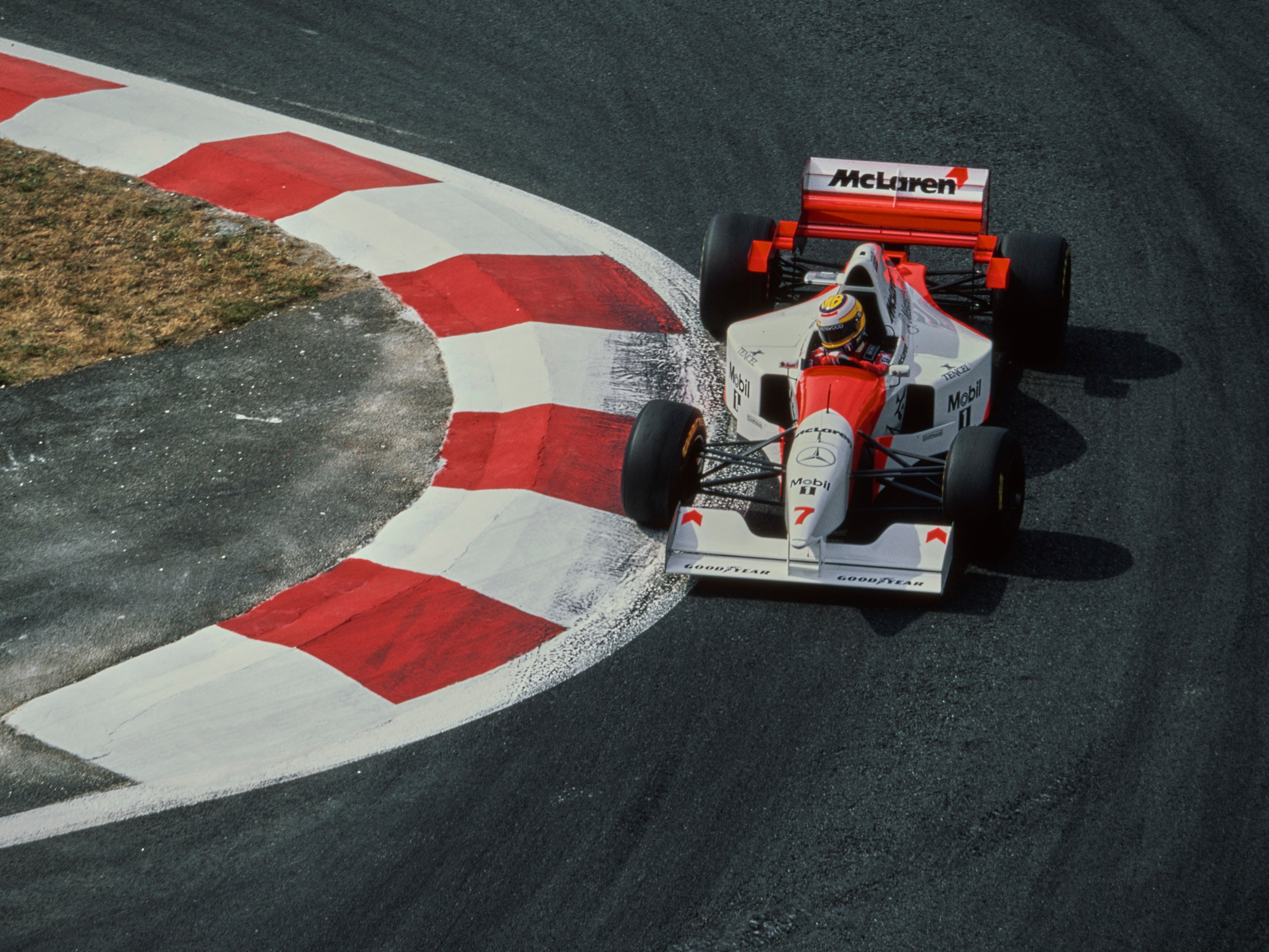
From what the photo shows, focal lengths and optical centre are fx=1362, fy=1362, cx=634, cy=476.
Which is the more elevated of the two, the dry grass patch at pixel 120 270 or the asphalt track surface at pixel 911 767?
the dry grass patch at pixel 120 270

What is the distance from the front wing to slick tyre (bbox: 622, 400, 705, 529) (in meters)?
0.19

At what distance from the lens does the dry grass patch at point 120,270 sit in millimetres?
7137

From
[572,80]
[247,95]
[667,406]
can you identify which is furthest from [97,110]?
[667,406]

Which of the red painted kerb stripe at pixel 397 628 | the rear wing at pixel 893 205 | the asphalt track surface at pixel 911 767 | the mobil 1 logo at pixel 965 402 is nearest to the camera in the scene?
the asphalt track surface at pixel 911 767

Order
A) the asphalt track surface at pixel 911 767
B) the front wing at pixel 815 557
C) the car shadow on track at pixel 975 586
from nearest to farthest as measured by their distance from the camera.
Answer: the asphalt track surface at pixel 911 767
the front wing at pixel 815 557
the car shadow on track at pixel 975 586

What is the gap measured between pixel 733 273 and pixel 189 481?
2879 mm

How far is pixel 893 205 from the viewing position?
709 centimetres

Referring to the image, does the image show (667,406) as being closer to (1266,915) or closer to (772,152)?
(1266,915)

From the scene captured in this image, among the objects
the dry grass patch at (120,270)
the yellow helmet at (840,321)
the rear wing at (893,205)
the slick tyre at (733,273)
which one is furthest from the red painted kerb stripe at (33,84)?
the yellow helmet at (840,321)

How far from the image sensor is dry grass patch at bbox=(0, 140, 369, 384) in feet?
23.4

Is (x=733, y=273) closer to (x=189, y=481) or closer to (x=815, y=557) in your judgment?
(x=815, y=557)

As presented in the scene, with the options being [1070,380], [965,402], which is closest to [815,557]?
[965,402]

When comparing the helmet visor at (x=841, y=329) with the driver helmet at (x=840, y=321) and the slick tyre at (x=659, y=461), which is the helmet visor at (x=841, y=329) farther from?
the slick tyre at (x=659, y=461)

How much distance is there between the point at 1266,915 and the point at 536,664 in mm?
2529
